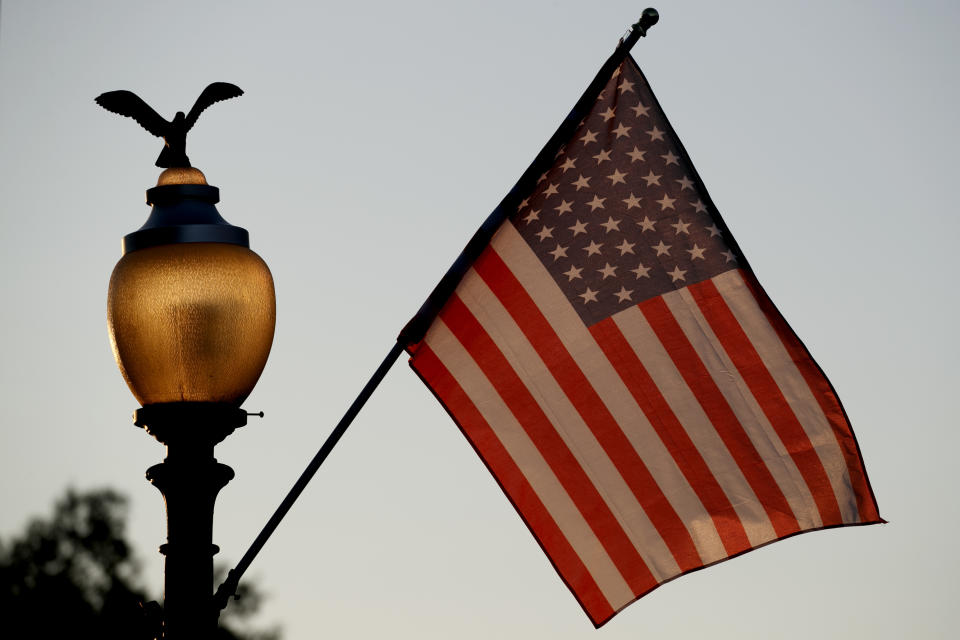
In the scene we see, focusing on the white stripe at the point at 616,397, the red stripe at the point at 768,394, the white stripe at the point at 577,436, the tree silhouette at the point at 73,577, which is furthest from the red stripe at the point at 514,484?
the tree silhouette at the point at 73,577

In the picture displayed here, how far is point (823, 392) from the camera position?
6383 mm

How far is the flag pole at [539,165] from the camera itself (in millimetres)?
6148

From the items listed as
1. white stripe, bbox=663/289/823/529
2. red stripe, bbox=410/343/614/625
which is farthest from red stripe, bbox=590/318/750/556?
red stripe, bbox=410/343/614/625

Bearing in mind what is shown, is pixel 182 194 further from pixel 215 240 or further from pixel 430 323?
pixel 430 323

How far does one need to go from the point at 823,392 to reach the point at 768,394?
24 centimetres

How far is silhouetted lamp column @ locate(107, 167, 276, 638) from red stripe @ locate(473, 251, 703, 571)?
238 cm

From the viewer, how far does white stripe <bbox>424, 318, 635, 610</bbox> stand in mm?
6203

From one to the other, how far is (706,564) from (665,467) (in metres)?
0.47

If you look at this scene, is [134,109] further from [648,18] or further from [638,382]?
[638,382]

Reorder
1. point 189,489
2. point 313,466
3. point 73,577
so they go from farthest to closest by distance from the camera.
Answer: point 73,577 < point 313,466 < point 189,489

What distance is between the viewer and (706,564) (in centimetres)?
639

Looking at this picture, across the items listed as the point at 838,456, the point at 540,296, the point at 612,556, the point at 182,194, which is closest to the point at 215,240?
the point at 182,194

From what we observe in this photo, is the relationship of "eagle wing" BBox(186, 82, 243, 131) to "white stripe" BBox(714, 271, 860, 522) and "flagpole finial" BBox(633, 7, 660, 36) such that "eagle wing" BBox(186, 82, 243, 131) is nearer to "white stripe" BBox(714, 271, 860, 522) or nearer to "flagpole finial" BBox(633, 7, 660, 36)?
"flagpole finial" BBox(633, 7, 660, 36)

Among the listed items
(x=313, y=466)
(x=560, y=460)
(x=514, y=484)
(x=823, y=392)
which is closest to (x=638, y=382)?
(x=560, y=460)
